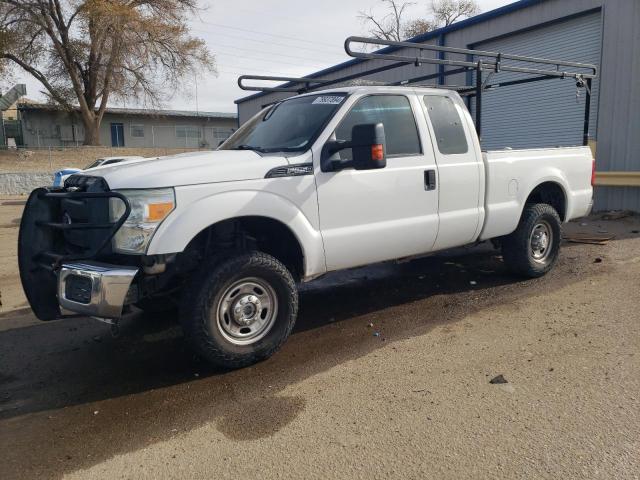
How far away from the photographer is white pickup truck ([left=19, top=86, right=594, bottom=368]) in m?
3.63

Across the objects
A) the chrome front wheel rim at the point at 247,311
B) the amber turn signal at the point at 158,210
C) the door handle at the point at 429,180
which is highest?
the door handle at the point at 429,180

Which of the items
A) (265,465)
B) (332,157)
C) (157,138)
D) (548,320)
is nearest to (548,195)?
(548,320)

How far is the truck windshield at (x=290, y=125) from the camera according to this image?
448 centimetres

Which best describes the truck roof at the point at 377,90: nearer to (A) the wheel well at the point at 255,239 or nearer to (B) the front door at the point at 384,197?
(B) the front door at the point at 384,197

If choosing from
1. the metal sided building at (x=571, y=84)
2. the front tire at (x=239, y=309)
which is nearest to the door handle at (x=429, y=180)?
the front tire at (x=239, y=309)

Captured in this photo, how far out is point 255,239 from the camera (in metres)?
4.36

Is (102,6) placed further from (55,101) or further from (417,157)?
(417,157)

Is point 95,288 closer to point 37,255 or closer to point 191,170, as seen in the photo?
point 37,255

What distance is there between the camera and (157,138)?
45219 mm

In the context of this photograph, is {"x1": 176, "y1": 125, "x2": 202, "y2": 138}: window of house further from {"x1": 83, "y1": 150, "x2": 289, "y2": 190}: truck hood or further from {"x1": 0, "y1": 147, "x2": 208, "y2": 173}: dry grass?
{"x1": 83, "y1": 150, "x2": 289, "y2": 190}: truck hood

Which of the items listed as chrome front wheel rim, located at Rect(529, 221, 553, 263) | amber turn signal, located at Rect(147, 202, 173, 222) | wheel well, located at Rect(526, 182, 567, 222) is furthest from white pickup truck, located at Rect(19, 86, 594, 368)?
wheel well, located at Rect(526, 182, 567, 222)

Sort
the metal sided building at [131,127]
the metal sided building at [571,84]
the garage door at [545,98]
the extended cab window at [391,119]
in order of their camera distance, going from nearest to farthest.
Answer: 1. the extended cab window at [391,119]
2. the metal sided building at [571,84]
3. the garage door at [545,98]
4. the metal sided building at [131,127]

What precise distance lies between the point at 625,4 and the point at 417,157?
28.5 ft

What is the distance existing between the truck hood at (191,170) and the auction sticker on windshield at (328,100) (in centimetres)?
86
